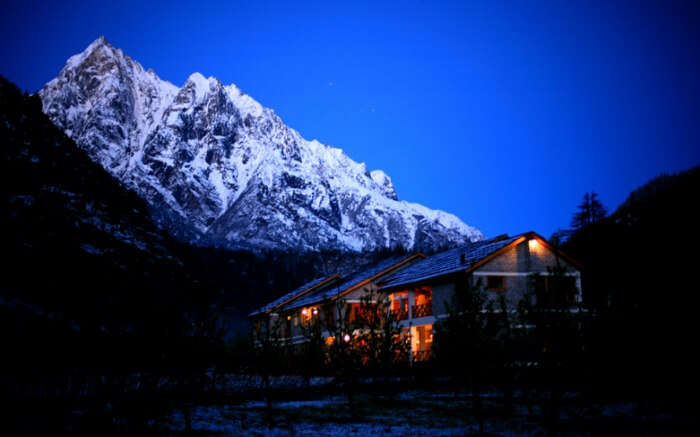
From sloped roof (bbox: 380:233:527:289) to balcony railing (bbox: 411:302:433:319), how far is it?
1.84 meters

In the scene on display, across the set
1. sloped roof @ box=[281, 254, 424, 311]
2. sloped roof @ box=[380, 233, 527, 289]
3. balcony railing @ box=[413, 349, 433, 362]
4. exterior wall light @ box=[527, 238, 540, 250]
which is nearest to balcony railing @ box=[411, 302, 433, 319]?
sloped roof @ box=[380, 233, 527, 289]

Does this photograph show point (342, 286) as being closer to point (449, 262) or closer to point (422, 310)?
point (422, 310)

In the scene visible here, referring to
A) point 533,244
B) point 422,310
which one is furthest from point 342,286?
point 533,244

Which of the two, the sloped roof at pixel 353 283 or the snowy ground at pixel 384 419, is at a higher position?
the sloped roof at pixel 353 283

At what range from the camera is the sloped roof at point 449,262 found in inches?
1291

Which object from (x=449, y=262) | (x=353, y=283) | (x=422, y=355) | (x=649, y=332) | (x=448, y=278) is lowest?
(x=422, y=355)

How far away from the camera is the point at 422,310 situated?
118ft

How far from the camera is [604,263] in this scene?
4231 centimetres

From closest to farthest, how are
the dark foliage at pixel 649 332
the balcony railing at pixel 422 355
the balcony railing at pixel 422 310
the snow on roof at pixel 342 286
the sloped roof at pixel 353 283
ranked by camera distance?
the dark foliage at pixel 649 332
the balcony railing at pixel 422 355
the balcony railing at pixel 422 310
the sloped roof at pixel 353 283
the snow on roof at pixel 342 286

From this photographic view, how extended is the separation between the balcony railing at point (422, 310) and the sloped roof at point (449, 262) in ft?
6.05

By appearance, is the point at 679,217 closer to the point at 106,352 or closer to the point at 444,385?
the point at 444,385

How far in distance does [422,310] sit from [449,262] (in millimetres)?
3797

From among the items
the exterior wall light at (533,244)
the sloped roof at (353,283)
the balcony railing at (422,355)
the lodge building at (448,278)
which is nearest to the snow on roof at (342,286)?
the sloped roof at (353,283)

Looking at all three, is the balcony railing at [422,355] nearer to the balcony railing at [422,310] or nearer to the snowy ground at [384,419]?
the balcony railing at [422,310]
